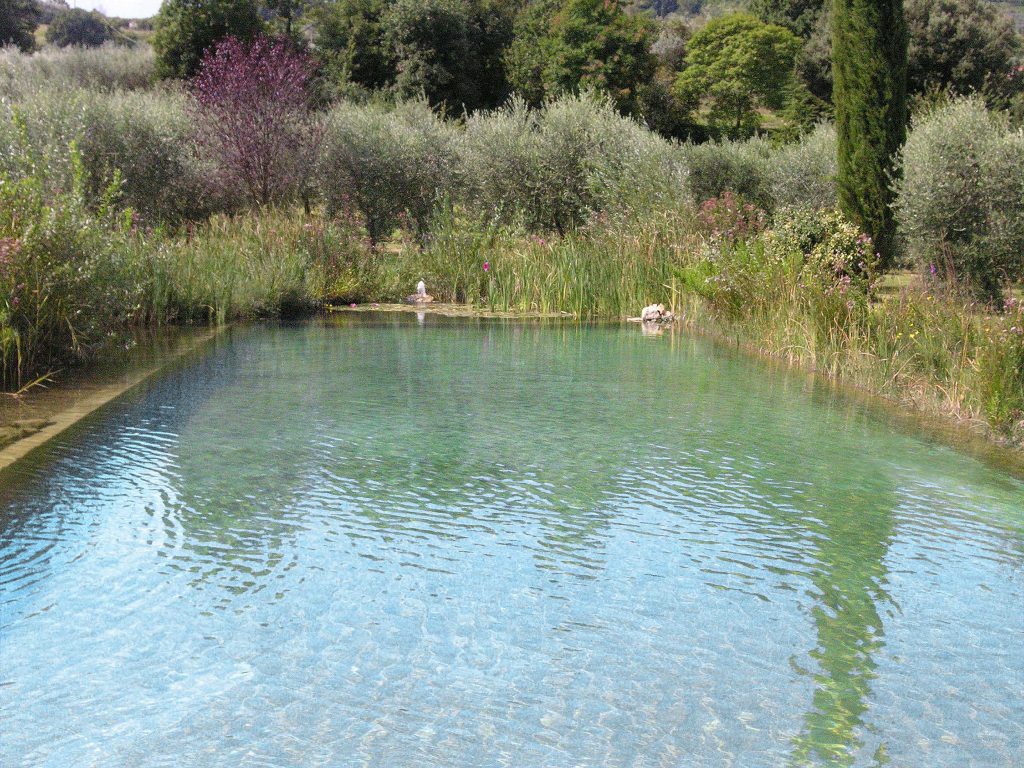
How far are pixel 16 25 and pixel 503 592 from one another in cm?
4791

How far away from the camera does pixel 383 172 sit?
18906mm

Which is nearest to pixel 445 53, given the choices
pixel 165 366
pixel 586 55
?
pixel 586 55

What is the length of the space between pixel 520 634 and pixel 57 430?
12.7 ft

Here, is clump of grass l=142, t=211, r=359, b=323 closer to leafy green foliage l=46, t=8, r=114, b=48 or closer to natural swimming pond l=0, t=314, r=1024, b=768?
natural swimming pond l=0, t=314, r=1024, b=768

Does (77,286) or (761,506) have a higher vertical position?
(77,286)

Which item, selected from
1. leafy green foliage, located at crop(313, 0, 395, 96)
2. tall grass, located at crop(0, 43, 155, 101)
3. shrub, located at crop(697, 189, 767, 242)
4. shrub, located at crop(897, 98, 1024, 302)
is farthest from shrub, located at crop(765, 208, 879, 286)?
leafy green foliage, located at crop(313, 0, 395, 96)

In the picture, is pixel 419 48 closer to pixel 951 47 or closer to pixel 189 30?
pixel 189 30

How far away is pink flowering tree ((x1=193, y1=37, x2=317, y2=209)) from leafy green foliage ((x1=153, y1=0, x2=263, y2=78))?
56.8ft

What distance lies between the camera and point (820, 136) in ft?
71.5

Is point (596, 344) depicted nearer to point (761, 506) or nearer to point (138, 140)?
point (761, 506)

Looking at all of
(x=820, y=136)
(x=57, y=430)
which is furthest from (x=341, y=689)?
(x=820, y=136)

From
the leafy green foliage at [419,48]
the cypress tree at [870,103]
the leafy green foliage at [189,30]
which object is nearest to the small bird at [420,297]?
the cypress tree at [870,103]

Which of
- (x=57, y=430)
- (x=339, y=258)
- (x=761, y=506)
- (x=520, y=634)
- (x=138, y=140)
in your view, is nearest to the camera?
(x=520, y=634)

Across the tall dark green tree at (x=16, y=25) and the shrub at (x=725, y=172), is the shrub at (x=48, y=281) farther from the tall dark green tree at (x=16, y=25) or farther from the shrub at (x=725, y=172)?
the tall dark green tree at (x=16, y=25)
